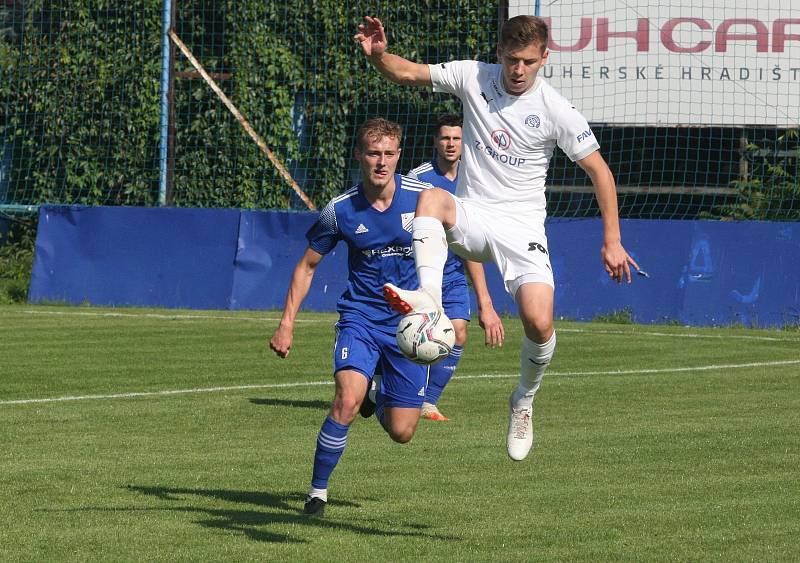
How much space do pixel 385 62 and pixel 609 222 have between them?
1.59 metres

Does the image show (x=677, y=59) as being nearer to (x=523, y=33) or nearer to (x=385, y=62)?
(x=385, y=62)

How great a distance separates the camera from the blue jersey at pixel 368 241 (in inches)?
329

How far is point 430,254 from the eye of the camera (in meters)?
7.29

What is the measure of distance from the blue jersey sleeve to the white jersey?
75 centimetres

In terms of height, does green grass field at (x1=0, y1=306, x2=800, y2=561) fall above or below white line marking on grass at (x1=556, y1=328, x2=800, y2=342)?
above

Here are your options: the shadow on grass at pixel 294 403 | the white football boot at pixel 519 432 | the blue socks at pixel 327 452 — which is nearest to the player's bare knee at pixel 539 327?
the white football boot at pixel 519 432

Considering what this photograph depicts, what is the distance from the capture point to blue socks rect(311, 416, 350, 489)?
7832 mm

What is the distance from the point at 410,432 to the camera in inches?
327

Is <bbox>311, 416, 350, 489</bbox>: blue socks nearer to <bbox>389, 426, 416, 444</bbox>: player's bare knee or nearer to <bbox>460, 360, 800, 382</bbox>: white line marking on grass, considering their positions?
<bbox>389, 426, 416, 444</bbox>: player's bare knee

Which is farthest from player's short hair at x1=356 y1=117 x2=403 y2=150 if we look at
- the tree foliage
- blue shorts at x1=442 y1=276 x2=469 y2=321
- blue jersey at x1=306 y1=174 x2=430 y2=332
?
the tree foliage

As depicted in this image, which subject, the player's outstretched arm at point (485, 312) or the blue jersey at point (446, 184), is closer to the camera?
the player's outstretched arm at point (485, 312)

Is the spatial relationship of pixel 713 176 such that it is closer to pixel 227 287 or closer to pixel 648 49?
pixel 648 49

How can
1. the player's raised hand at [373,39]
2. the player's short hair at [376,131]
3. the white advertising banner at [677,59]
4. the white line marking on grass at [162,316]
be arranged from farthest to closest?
1. the white advertising banner at [677,59]
2. the white line marking on grass at [162,316]
3. the player's raised hand at [373,39]
4. the player's short hair at [376,131]

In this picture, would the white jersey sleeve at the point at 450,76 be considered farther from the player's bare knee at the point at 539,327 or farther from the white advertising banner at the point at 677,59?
the white advertising banner at the point at 677,59
